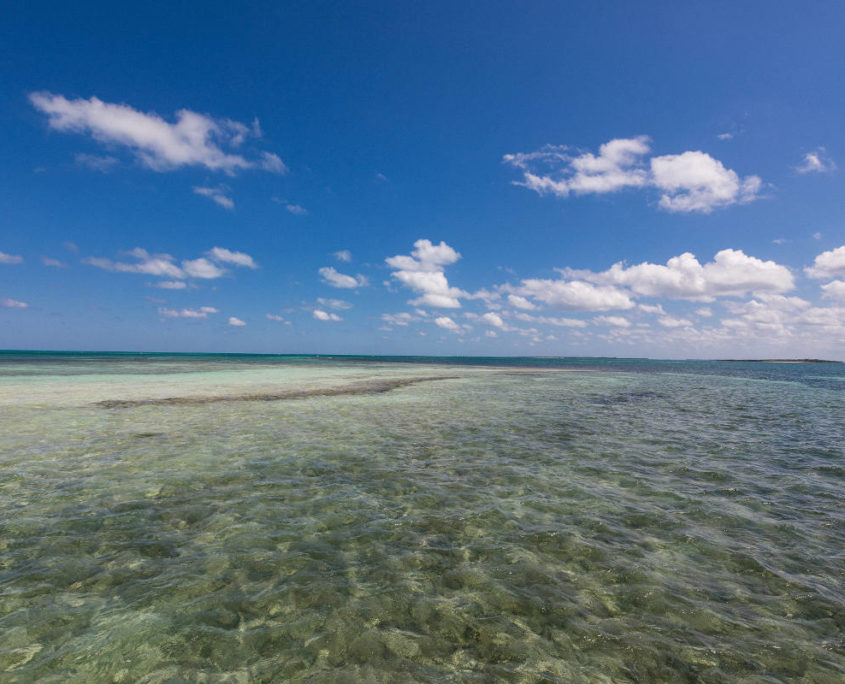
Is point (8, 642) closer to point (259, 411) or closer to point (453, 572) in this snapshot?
point (453, 572)

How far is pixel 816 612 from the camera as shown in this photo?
5809 millimetres

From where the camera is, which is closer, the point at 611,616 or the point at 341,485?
the point at 611,616

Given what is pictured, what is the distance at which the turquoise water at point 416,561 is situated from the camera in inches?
193

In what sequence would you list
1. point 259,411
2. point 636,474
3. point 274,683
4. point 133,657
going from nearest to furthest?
point 274,683 → point 133,657 → point 636,474 → point 259,411

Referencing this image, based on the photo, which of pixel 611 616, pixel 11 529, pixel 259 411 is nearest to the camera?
pixel 611 616

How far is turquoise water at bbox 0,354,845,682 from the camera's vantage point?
4906 millimetres

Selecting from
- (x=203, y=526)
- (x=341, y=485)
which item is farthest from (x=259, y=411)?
(x=203, y=526)

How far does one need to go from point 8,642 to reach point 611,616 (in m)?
7.70

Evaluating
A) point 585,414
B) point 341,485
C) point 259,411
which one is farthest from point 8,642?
point 585,414

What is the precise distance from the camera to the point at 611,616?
569cm

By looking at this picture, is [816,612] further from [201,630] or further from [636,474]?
[201,630]

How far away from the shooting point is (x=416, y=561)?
7.12 metres

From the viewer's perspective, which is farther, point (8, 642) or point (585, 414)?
point (585, 414)

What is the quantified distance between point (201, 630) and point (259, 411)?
1879cm
